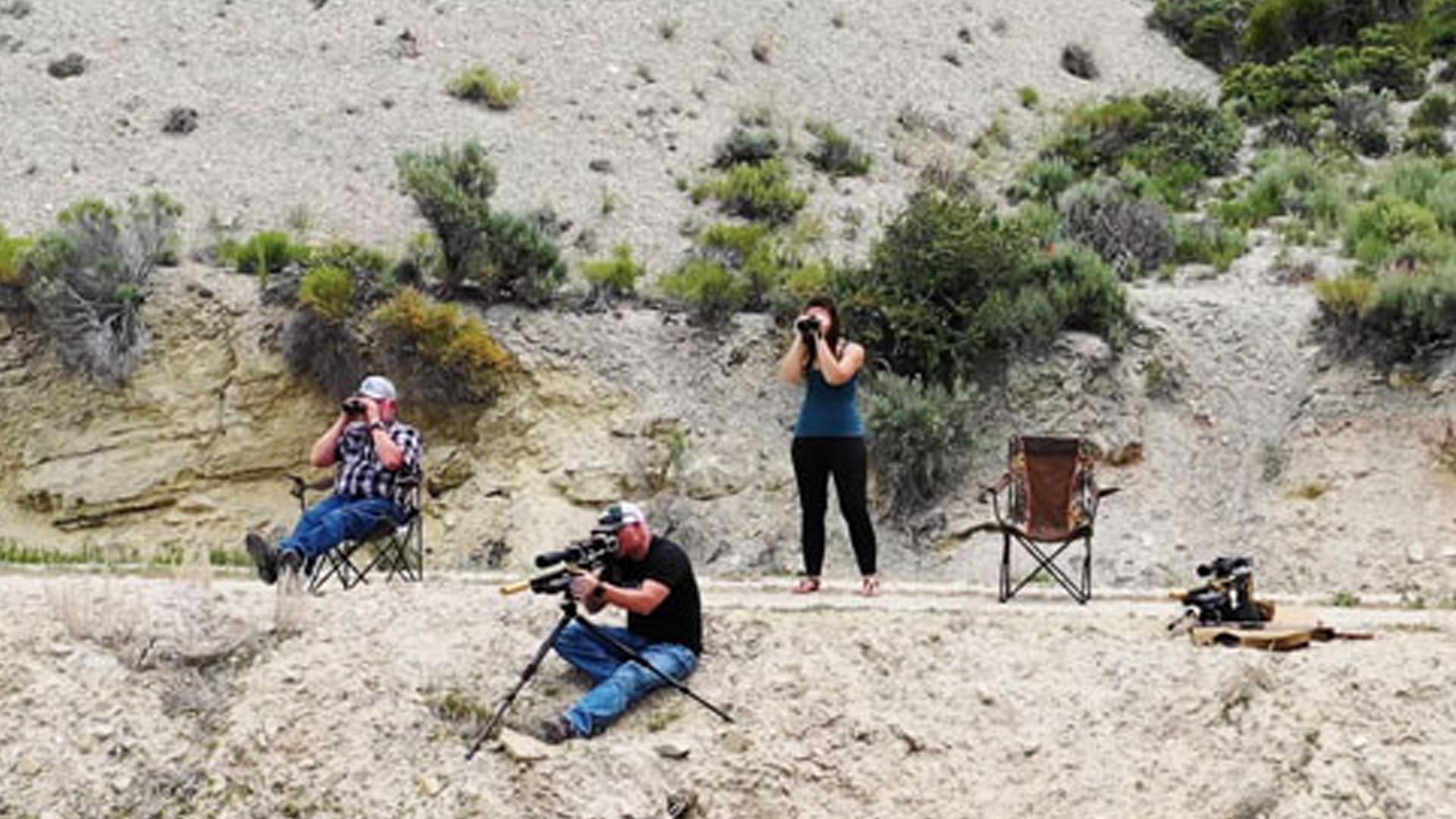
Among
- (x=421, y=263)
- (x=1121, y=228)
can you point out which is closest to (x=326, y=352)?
(x=421, y=263)

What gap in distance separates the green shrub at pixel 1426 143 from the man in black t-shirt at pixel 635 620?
21.0 meters

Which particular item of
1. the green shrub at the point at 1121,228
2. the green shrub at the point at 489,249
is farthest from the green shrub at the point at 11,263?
the green shrub at the point at 1121,228

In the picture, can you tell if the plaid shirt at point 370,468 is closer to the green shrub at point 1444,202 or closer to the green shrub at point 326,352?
the green shrub at point 326,352

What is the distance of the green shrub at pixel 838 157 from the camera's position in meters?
26.9

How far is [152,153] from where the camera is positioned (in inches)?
1003

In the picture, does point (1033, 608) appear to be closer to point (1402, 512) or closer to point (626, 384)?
point (1402, 512)

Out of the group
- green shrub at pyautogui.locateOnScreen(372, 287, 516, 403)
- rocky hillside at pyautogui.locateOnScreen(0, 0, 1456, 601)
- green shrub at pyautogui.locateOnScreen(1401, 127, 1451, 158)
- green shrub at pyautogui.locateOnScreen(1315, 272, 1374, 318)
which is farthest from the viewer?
green shrub at pyautogui.locateOnScreen(1401, 127, 1451, 158)

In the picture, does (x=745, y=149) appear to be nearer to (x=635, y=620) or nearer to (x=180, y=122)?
(x=180, y=122)

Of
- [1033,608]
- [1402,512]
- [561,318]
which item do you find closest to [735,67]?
[561,318]

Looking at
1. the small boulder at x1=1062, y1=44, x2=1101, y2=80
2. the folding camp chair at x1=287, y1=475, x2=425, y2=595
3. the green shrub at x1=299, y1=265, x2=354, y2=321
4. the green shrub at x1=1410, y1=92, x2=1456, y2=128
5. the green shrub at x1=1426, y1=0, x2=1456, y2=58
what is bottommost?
the folding camp chair at x1=287, y1=475, x2=425, y2=595

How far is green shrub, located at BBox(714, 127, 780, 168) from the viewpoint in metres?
26.6

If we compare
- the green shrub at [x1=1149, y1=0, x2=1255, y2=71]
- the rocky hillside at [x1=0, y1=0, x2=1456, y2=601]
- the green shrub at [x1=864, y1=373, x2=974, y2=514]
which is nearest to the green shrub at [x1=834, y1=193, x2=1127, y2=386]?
the rocky hillside at [x1=0, y1=0, x2=1456, y2=601]

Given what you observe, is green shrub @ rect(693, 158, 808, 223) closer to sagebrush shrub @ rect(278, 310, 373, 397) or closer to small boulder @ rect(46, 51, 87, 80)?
sagebrush shrub @ rect(278, 310, 373, 397)

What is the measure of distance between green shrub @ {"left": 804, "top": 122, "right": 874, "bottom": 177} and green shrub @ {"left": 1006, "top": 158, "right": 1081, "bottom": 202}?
2.10 m
